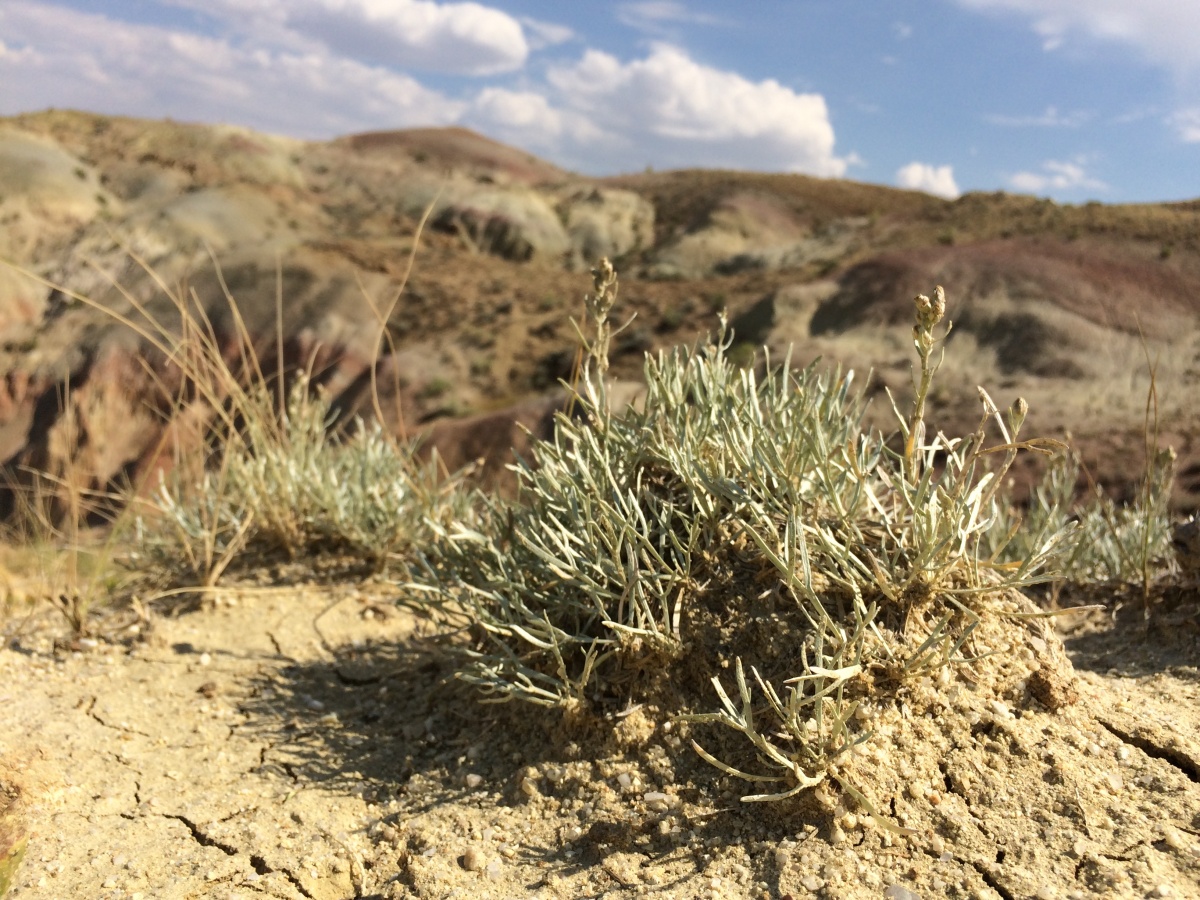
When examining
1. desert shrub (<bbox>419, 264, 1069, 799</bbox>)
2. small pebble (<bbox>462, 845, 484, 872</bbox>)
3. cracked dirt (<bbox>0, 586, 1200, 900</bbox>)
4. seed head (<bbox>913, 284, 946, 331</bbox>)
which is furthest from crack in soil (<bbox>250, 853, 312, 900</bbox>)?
seed head (<bbox>913, 284, 946, 331</bbox>)

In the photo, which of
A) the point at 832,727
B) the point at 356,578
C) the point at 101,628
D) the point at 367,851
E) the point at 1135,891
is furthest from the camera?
the point at 356,578

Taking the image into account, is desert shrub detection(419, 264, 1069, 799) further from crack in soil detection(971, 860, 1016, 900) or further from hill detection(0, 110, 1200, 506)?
hill detection(0, 110, 1200, 506)

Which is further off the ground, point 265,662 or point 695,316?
point 695,316

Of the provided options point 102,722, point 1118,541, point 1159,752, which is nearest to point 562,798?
point 1159,752

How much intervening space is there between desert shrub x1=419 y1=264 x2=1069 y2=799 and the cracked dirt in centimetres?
11

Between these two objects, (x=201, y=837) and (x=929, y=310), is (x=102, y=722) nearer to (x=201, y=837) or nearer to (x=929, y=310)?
(x=201, y=837)

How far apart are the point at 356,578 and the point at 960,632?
92.7 inches

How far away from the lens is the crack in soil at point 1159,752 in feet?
5.44

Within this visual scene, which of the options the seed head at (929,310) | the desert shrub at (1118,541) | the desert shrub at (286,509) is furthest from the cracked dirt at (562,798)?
the desert shrub at (286,509)

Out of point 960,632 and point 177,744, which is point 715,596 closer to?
point 960,632

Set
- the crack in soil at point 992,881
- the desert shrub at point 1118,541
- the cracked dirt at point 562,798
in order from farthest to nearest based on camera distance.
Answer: the desert shrub at point 1118,541 < the cracked dirt at point 562,798 < the crack in soil at point 992,881

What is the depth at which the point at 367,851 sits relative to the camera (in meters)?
1.80

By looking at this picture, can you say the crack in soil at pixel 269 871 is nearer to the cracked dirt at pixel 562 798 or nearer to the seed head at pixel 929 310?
the cracked dirt at pixel 562 798

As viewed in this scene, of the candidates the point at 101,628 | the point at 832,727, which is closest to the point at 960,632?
the point at 832,727
